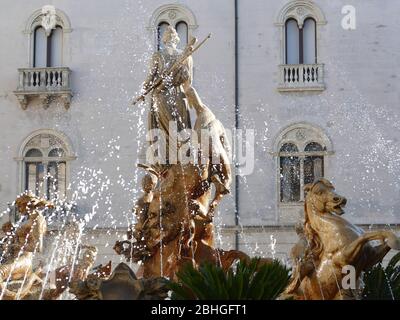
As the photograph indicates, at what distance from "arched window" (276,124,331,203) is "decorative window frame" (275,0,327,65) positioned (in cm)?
193

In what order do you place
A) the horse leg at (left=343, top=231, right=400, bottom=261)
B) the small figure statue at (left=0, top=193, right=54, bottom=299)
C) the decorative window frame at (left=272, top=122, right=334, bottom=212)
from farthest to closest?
the decorative window frame at (left=272, top=122, right=334, bottom=212) < the small figure statue at (left=0, top=193, right=54, bottom=299) < the horse leg at (left=343, top=231, right=400, bottom=261)

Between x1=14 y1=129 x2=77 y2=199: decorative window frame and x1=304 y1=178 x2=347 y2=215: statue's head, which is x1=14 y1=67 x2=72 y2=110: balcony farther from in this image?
x1=304 y1=178 x2=347 y2=215: statue's head

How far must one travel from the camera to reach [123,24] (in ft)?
86.1

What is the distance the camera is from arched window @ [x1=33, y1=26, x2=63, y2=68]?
26.5m

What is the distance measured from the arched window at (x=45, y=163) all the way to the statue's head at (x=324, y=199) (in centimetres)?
1843

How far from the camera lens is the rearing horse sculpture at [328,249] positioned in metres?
7.44

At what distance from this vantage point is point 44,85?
2606 cm

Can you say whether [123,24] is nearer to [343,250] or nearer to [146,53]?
[146,53]

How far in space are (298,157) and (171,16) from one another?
195 inches

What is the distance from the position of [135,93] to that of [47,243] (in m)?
4.56

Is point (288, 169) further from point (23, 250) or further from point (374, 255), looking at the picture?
point (374, 255)

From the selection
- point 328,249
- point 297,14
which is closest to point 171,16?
point 297,14

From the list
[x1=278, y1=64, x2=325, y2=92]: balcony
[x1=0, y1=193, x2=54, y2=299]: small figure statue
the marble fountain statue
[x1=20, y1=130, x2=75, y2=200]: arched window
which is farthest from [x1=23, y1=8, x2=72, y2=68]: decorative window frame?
[x1=0, y1=193, x2=54, y2=299]: small figure statue

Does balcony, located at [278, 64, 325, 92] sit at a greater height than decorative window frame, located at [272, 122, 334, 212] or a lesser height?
greater
